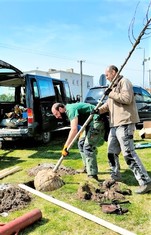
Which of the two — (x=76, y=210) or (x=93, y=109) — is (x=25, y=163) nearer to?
(x=93, y=109)

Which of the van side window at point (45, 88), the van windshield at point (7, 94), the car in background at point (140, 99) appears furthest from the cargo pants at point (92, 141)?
the car in background at point (140, 99)

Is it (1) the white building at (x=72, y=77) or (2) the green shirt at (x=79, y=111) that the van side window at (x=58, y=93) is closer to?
(2) the green shirt at (x=79, y=111)

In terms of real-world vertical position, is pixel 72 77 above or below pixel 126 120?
above

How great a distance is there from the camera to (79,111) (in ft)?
17.6

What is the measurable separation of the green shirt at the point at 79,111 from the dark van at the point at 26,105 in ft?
10.3

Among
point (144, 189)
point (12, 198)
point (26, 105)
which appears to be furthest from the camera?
point (26, 105)

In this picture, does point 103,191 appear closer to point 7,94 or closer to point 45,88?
point 45,88

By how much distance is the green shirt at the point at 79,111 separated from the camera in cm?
517

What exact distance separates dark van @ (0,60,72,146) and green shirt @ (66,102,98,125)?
313cm

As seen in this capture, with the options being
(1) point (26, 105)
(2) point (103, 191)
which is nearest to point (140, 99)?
(1) point (26, 105)

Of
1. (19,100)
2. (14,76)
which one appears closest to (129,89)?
(14,76)

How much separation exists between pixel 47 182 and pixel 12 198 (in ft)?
2.33

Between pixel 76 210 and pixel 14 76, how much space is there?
237 inches

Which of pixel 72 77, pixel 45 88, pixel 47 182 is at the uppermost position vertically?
pixel 72 77
